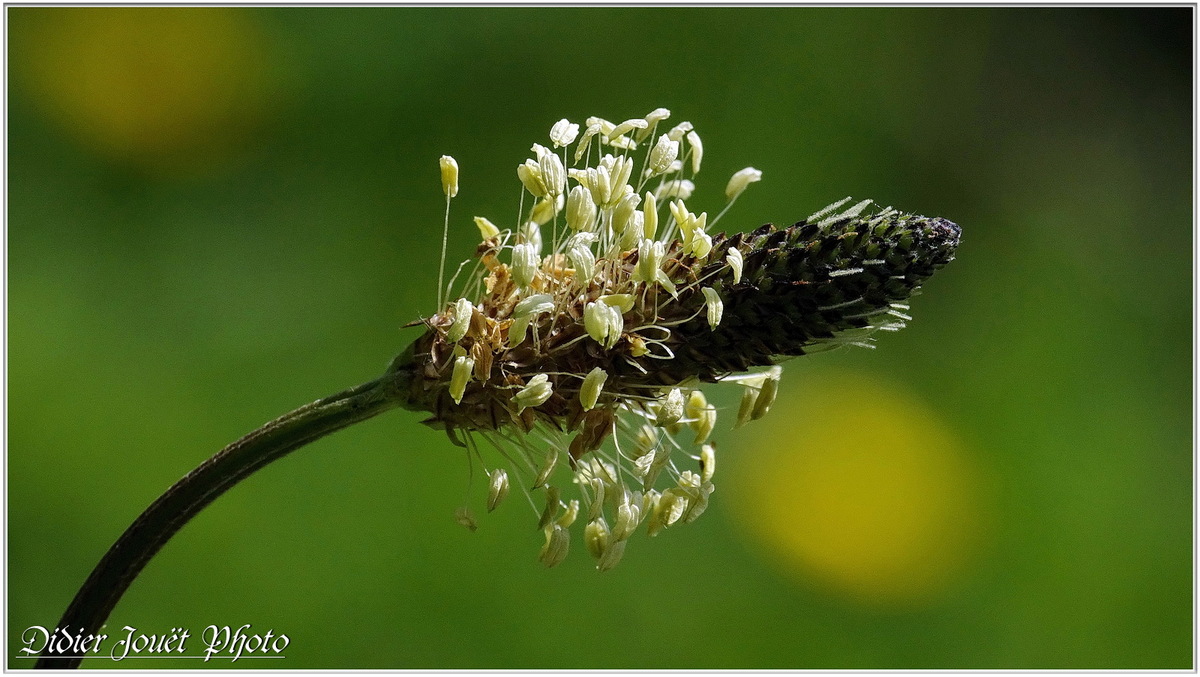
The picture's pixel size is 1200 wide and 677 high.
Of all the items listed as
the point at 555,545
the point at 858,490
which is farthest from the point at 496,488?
the point at 858,490

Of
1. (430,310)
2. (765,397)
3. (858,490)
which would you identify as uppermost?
(765,397)

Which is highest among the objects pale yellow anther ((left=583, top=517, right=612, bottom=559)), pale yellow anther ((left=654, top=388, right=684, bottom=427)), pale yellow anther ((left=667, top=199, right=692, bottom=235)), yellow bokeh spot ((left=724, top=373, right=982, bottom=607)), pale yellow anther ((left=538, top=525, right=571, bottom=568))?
pale yellow anther ((left=667, top=199, right=692, bottom=235))

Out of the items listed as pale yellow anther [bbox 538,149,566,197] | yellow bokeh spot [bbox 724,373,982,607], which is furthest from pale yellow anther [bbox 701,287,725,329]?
yellow bokeh spot [bbox 724,373,982,607]

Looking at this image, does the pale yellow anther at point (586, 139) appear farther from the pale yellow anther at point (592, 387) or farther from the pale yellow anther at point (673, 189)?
the pale yellow anther at point (592, 387)

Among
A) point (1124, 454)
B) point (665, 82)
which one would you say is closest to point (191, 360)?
point (665, 82)

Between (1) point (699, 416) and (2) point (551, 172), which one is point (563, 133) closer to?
(2) point (551, 172)

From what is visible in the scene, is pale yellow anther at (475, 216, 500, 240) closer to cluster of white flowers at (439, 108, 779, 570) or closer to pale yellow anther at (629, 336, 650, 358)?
cluster of white flowers at (439, 108, 779, 570)

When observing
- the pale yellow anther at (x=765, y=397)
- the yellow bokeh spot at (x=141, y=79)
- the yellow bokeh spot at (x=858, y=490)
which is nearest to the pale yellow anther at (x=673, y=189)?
the pale yellow anther at (x=765, y=397)
